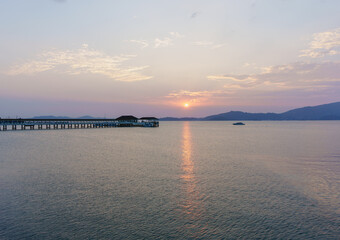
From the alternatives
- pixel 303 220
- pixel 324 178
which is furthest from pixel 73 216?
pixel 324 178

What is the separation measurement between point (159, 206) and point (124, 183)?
5.48m

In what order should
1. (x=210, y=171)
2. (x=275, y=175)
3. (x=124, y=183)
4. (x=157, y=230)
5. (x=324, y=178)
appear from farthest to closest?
1. (x=210, y=171)
2. (x=275, y=175)
3. (x=324, y=178)
4. (x=124, y=183)
5. (x=157, y=230)

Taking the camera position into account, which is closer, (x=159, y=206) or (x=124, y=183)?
(x=159, y=206)

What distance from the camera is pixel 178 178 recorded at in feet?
65.0

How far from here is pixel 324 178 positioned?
64.2ft

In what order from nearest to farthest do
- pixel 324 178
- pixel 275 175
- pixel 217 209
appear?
pixel 217 209 → pixel 324 178 → pixel 275 175

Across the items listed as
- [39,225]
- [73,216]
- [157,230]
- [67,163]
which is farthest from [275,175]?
[67,163]

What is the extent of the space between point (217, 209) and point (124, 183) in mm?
7845

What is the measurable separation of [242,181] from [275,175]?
→ 4234 mm

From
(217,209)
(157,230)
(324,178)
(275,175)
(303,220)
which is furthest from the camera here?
(275,175)

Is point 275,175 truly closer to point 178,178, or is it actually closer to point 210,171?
point 210,171

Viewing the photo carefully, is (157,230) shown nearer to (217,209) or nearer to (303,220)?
(217,209)

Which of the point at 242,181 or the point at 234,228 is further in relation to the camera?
the point at 242,181

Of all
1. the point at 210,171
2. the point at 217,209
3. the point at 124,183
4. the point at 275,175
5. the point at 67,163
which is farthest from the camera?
the point at 67,163
